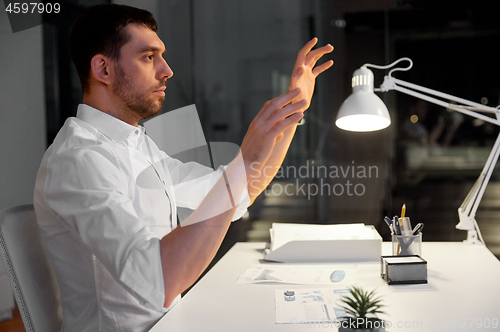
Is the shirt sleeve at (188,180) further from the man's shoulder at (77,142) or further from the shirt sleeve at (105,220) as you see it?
the shirt sleeve at (105,220)

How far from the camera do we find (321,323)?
2.88ft

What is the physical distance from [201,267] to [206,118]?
1.49 metres

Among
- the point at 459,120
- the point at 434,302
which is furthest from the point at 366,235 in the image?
the point at 459,120

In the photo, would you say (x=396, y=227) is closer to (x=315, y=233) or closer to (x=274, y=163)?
(x=315, y=233)

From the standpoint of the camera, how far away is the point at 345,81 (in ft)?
6.95

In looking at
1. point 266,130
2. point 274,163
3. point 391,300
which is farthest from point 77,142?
point 391,300

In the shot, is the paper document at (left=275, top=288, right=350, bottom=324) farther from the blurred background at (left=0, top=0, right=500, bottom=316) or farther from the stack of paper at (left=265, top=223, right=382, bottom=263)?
the blurred background at (left=0, top=0, right=500, bottom=316)

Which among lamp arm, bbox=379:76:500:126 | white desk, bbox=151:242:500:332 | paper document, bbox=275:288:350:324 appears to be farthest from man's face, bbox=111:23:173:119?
lamp arm, bbox=379:76:500:126

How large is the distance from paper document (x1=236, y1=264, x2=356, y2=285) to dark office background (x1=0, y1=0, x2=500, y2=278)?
31.7 inches

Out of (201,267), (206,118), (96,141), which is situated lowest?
(201,267)

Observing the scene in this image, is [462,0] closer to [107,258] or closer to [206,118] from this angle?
[206,118]

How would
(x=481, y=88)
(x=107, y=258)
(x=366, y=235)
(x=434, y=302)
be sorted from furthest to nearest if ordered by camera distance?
(x=481, y=88) < (x=366, y=235) < (x=434, y=302) < (x=107, y=258)

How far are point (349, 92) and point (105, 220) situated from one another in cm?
159

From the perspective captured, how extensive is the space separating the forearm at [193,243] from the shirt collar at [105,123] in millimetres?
413
